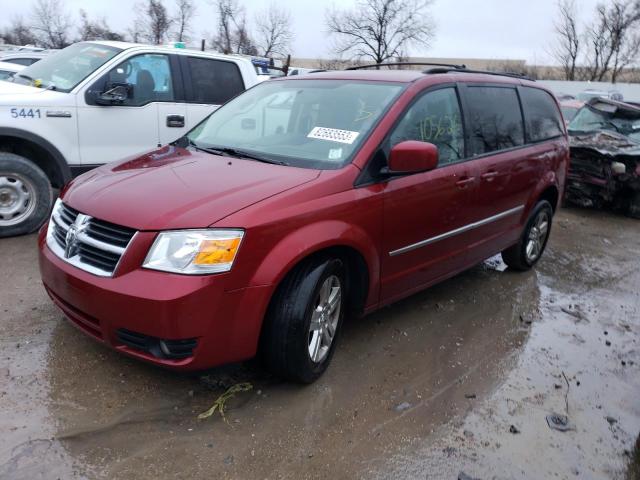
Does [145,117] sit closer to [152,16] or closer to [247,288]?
[247,288]

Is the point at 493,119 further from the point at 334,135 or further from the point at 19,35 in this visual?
the point at 19,35

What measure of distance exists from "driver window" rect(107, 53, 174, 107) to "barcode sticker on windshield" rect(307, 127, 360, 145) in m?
2.88

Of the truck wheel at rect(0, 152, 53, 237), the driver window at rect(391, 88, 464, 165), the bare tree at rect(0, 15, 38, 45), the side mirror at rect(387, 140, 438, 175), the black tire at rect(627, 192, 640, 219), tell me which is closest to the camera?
the side mirror at rect(387, 140, 438, 175)

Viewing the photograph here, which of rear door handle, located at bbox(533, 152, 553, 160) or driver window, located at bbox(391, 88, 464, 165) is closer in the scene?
driver window, located at bbox(391, 88, 464, 165)

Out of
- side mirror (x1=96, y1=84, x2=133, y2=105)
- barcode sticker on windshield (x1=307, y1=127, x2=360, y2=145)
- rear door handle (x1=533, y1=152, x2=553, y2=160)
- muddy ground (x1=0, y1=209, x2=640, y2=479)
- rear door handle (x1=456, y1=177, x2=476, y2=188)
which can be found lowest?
muddy ground (x1=0, y1=209, x2=640, y2=479)

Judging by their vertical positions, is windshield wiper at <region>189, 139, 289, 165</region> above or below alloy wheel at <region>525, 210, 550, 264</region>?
above

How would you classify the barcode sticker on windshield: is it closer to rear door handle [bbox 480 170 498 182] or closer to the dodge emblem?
rear door handle [bbox 480 170 498 182]

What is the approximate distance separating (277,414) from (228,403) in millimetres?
280

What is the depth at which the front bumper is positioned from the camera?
262 cm

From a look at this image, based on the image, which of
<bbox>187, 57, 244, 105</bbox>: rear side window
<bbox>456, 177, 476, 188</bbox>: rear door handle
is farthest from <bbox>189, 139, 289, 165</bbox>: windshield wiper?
<bbox>187, 57, 244, 105</bbox>: rear side window

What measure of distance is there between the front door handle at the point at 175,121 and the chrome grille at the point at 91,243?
3.07 metres

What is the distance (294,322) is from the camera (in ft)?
9.60

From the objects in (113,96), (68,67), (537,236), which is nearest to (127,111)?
(113,96)

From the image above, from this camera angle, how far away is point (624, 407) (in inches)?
133
